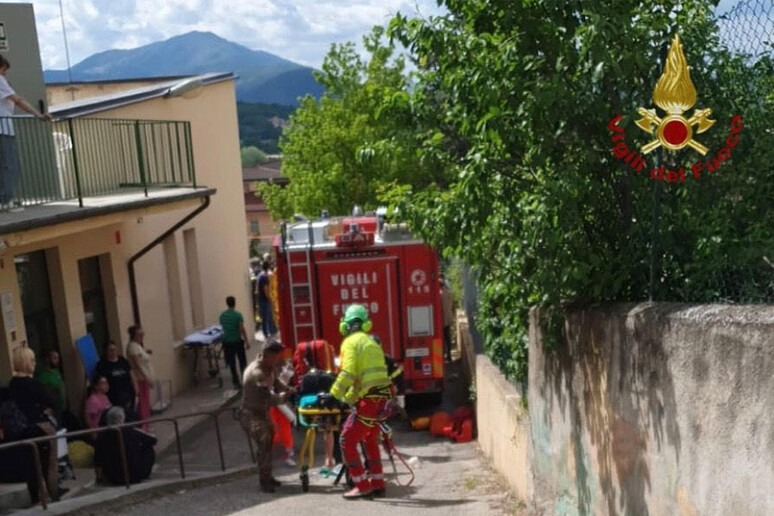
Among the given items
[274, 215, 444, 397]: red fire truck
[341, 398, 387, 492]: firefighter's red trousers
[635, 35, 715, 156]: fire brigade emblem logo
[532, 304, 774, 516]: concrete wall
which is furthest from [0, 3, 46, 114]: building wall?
[635, 35, 715, 156]: fire brigade emblem logo

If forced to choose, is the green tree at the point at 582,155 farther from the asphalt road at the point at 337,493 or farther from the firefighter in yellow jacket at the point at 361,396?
the asphalt road at the point at 337,493

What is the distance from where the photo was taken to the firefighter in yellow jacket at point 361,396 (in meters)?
9.77

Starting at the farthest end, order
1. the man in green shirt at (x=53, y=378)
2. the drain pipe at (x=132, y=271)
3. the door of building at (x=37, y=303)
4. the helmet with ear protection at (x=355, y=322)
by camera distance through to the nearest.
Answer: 1. the drain pipe at (x=132, y=271)
2. the door of building at (x=37, y=303)
3. the man in green shirt at (x=53, y=378)
4. the helmet with ear protection at (x=355, y=322)

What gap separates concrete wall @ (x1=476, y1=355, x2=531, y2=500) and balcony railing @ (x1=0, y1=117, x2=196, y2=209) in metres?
4.86

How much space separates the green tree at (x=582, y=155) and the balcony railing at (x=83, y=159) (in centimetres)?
560

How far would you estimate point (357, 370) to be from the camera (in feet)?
32.1

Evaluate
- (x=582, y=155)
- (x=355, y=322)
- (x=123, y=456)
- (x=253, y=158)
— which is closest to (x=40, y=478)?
(x=123, y=456)

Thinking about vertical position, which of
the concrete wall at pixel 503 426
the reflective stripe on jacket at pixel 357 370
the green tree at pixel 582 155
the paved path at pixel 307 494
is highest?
the green tree at pixel 582 155

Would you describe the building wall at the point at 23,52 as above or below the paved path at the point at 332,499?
above

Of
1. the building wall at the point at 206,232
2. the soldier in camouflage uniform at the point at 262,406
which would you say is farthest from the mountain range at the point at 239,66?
the soldier in camouflage uniform at the point at 262,406

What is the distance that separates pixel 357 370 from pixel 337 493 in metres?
1.45

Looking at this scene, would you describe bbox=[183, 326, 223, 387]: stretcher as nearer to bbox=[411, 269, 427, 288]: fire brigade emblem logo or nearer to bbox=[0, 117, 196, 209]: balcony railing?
bbox=[0, 117, 196, 209]: balcony railing

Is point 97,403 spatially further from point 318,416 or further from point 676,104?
point 676,104

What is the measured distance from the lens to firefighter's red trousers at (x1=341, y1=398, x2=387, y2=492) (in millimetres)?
9891
